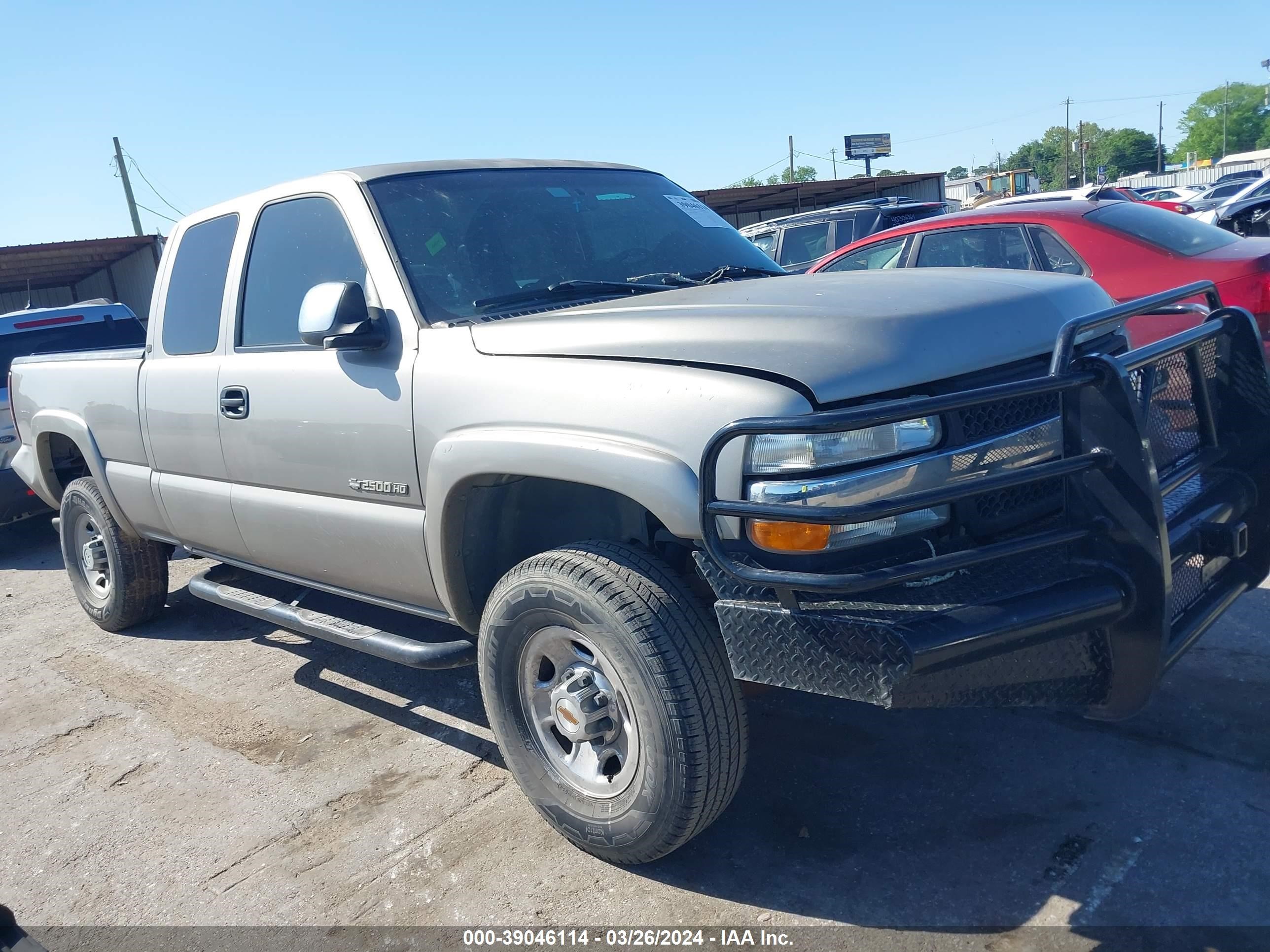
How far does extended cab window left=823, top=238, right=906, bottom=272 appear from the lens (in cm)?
779

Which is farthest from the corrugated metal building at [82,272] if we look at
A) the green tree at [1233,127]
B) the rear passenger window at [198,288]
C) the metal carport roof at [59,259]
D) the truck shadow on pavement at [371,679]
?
the green tree at [1233,127]

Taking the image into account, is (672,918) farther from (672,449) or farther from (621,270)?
(621,270)

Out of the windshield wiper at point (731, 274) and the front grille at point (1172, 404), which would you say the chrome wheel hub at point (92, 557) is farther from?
the front grille at point (1172, 404)

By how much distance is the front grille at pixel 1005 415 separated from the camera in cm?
249

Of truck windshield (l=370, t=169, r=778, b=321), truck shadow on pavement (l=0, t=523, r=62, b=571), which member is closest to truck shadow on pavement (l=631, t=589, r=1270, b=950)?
truck windshield (l=370, t=169, r=778, b=321)

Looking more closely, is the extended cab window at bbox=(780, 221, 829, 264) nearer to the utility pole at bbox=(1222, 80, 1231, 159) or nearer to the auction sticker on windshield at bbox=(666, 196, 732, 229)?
the auction sticker on windshield at bbox=(666, 196, 732, 229)

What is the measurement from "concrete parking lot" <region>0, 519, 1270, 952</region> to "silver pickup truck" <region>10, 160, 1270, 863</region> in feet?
0.99

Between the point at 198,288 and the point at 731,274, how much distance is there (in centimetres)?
235

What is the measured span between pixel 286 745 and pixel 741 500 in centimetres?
249

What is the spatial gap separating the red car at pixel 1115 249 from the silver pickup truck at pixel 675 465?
296 centimetres

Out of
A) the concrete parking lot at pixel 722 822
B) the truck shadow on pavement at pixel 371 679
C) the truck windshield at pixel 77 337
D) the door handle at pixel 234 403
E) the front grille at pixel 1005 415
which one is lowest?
the truck shadow on pavement at pixel 371 679

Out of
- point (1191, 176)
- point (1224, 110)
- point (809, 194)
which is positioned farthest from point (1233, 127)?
point (809, 194)

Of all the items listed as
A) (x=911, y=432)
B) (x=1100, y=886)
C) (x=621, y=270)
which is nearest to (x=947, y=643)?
(x=911, y=432)

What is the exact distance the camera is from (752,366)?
7.97ft
